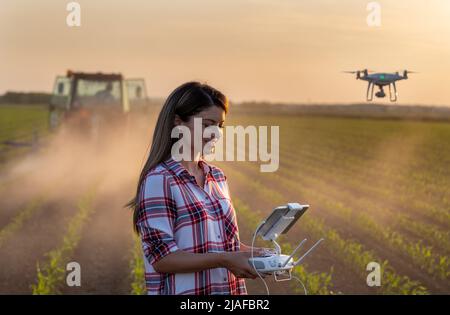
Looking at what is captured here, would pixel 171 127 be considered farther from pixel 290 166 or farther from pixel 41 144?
pixel 41 144

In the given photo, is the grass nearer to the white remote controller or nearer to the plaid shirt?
the plaid shirt

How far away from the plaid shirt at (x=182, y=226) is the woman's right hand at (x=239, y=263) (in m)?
0.06

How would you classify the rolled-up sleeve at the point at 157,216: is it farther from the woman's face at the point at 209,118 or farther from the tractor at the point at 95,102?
the tractor at the point at 95,102

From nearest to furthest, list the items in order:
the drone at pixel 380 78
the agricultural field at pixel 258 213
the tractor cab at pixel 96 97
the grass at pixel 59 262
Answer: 1. the drone at pixel 380 78
2. the grass at pixel 59 262
3. the agricultural field at pixel 258 213
4. the tractor cab at pixel 96 97

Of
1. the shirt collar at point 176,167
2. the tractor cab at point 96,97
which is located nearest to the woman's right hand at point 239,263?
the shirt collar at point 176,167

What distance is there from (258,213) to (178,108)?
8.84 meters

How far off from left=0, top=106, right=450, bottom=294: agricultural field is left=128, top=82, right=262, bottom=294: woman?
3722 millimetres

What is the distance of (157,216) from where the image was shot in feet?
7.75

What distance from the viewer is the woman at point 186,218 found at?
2.37m

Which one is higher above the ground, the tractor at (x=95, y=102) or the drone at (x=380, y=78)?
the tractor at (x=95, y=102)

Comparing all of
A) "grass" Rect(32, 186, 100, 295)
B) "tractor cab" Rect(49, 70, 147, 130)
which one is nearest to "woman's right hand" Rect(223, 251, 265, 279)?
"grass" Rect(32, 186, 100, 295)

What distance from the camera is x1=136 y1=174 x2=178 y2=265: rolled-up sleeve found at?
236cm
